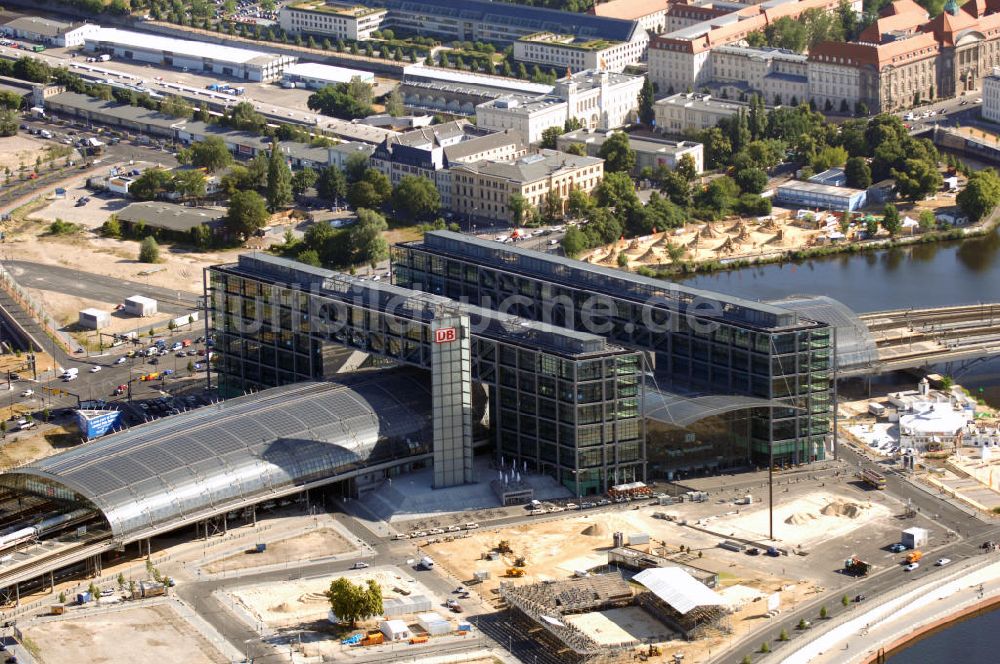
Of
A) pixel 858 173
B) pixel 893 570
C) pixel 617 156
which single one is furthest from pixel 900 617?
pixel 617 156

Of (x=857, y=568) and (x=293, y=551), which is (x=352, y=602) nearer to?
(x=293, y=551)

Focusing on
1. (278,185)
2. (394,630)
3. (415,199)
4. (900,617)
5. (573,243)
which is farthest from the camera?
(278,185)

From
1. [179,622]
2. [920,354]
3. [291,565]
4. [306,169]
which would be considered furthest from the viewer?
[306,169]

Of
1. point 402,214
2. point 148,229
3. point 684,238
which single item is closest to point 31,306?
point 148,229

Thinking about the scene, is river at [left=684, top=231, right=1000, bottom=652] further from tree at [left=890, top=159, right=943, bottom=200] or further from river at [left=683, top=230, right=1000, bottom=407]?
tree at [left=890, top=159, right=943, bottom=200]

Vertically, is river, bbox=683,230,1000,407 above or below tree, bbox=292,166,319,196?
below

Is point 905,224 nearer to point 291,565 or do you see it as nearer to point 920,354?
point 920,354

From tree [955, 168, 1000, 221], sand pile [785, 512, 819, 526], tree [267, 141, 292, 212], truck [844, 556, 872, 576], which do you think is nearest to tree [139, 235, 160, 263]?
tree [267, 141, 292, 212]
